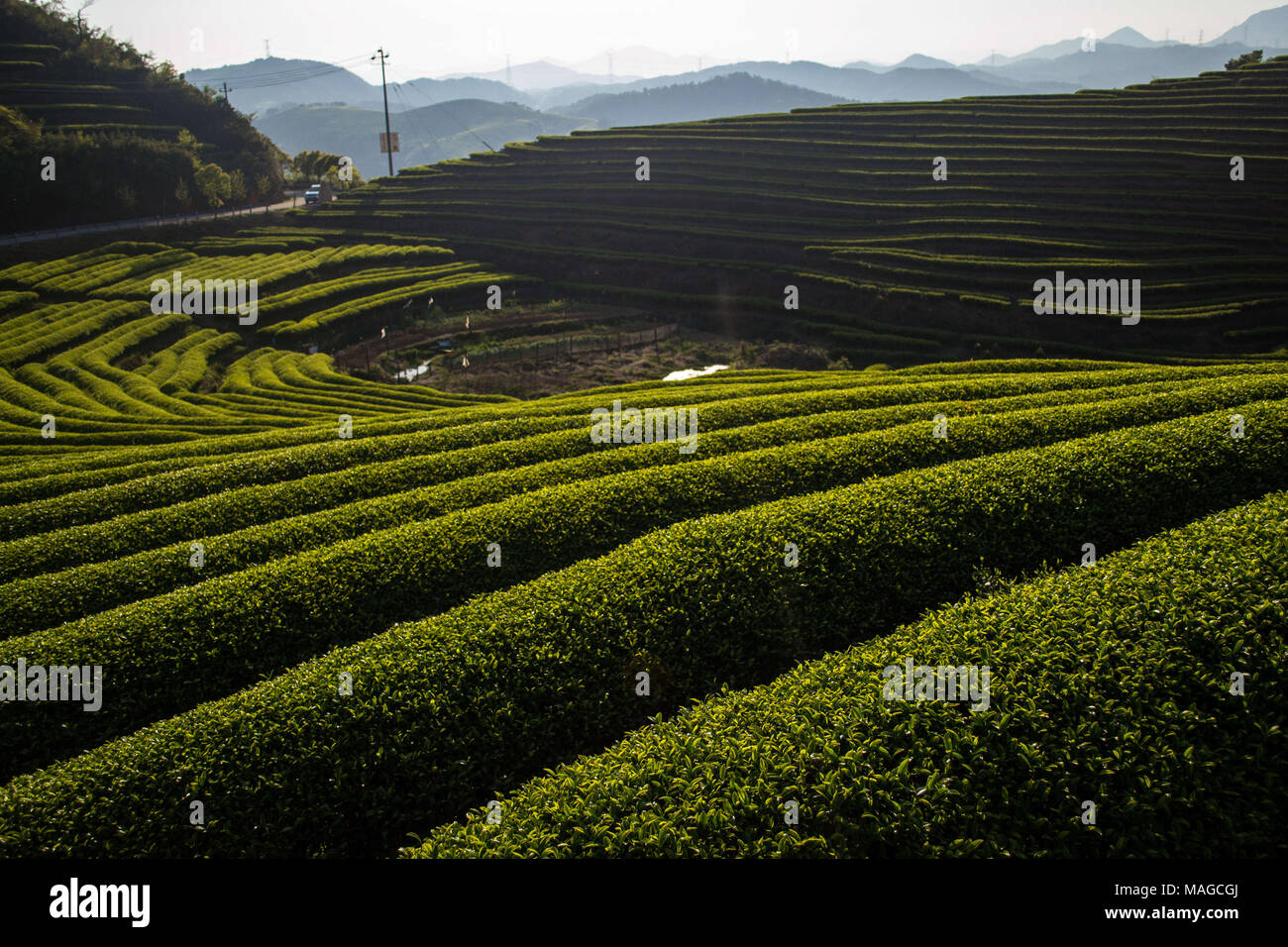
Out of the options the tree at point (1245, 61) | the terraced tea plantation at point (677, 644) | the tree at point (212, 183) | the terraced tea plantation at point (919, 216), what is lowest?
the terraced tea plantation at point (677, 644)

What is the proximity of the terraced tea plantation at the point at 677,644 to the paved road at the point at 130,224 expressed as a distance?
224ft

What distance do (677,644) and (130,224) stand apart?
90903mm

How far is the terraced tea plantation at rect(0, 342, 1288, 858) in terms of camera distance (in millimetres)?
6570

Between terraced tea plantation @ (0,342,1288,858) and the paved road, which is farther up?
the paved road

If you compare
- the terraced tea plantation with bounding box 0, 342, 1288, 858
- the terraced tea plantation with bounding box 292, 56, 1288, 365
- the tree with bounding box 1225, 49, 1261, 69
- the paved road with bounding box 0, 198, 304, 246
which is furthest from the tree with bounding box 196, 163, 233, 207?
the tree with bounding box 1225, 49, 1261, 69

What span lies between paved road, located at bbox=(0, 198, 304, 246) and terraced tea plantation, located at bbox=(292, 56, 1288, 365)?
1272 cm

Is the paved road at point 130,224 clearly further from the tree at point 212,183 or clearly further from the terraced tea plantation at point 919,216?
the terraced tea plantation at point 919,216

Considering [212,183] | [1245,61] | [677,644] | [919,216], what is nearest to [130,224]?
[212,183]

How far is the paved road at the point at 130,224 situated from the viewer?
218 ft

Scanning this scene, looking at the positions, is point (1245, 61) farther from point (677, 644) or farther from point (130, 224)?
point (130, 224)

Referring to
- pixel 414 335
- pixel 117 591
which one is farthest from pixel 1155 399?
pixel 414 335

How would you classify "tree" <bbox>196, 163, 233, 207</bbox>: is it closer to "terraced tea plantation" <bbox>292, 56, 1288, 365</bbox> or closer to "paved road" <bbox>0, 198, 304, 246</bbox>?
"paved road" <bbox>0, 198, 304, 246</bbox>

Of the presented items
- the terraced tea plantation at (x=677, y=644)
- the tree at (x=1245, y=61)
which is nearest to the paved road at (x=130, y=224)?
the terraced tea plantation at (x=677, y=644)

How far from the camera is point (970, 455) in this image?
610 inches
